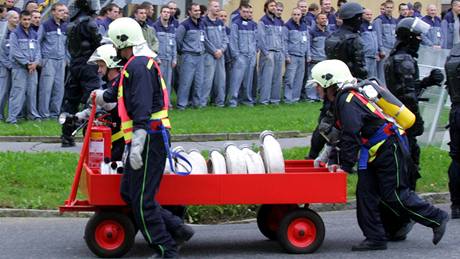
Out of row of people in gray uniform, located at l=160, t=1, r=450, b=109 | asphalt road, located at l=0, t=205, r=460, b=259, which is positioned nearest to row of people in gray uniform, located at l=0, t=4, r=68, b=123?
row of people in gray uniform, located at l=160, t=1, r=450, b=109

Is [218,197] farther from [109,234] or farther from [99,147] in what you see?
[99,147]

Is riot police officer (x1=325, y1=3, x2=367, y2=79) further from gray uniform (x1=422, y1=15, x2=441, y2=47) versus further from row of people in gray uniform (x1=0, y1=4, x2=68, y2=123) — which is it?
gray uniform (x1=422, y1=15, x2=441, y2=47)

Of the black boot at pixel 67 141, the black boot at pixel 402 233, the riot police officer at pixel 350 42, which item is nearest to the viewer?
the black boot at pixel 402 233

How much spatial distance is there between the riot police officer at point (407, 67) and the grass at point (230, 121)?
5.71m

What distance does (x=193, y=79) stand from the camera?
21594 millimetres

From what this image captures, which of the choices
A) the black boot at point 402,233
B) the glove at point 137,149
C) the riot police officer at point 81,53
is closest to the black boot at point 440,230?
the black boot at point 402,233

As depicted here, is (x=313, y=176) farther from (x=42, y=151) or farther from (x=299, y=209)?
(x=42, y=151)

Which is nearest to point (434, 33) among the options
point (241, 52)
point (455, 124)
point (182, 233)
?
point (241, 52)

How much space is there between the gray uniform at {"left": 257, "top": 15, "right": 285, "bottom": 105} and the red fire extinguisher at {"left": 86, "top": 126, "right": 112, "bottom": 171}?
471 inches

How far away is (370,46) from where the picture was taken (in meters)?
23.6

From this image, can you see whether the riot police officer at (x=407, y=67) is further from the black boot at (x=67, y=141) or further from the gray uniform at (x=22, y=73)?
the gray uniform at (x=22, y=73)

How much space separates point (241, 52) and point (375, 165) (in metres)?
11.8

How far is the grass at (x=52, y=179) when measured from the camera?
12.8 m

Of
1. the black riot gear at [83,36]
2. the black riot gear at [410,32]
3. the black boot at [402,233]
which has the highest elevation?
the black riot gear at [410,32]
